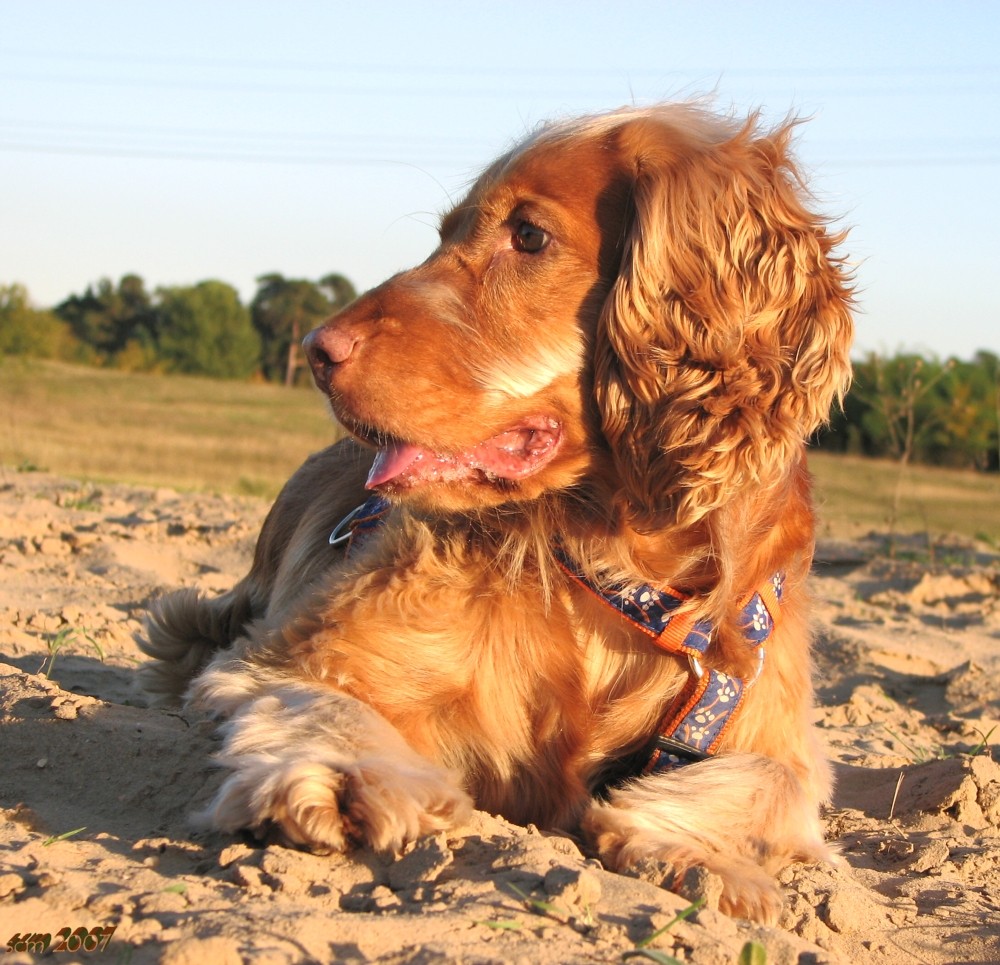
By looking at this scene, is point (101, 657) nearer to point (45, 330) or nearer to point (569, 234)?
point (569, 234)

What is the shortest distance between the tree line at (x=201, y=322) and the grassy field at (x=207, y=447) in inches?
774

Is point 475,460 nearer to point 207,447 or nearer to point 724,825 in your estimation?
point 724,825

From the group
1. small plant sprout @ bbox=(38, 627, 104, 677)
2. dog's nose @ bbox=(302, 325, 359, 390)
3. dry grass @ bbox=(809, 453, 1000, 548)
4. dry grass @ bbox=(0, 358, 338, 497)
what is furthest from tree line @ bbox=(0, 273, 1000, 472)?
dog's nose @ bbox=(302, 325, 359, 390)

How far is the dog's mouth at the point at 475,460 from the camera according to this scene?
310 cm

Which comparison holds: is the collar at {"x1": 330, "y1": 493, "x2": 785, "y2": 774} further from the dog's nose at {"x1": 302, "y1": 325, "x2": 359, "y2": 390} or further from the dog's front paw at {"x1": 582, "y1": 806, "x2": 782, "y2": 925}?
the dog's nose at {"x1": 302, "y1": 325, "x2": 359, "y2": 390}

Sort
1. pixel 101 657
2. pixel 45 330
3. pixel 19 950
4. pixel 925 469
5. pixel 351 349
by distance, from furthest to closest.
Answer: pixel 45 330, pixel 925 469, pixel 101 657, pixel 351 349, pixel 19 950

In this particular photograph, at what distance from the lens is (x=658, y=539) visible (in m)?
3.23

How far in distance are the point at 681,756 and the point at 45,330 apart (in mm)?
54249

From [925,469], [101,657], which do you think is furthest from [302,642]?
[925,469]

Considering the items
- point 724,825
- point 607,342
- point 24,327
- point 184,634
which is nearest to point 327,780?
point 724,825

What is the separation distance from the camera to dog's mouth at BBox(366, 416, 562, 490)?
10.2 feet

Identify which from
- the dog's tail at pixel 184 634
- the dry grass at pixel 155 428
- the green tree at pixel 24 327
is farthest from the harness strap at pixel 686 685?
the green tree at pixel 24 327

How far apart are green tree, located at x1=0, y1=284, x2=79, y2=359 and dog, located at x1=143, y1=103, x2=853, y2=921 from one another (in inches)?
1892

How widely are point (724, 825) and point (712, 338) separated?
124 cm
